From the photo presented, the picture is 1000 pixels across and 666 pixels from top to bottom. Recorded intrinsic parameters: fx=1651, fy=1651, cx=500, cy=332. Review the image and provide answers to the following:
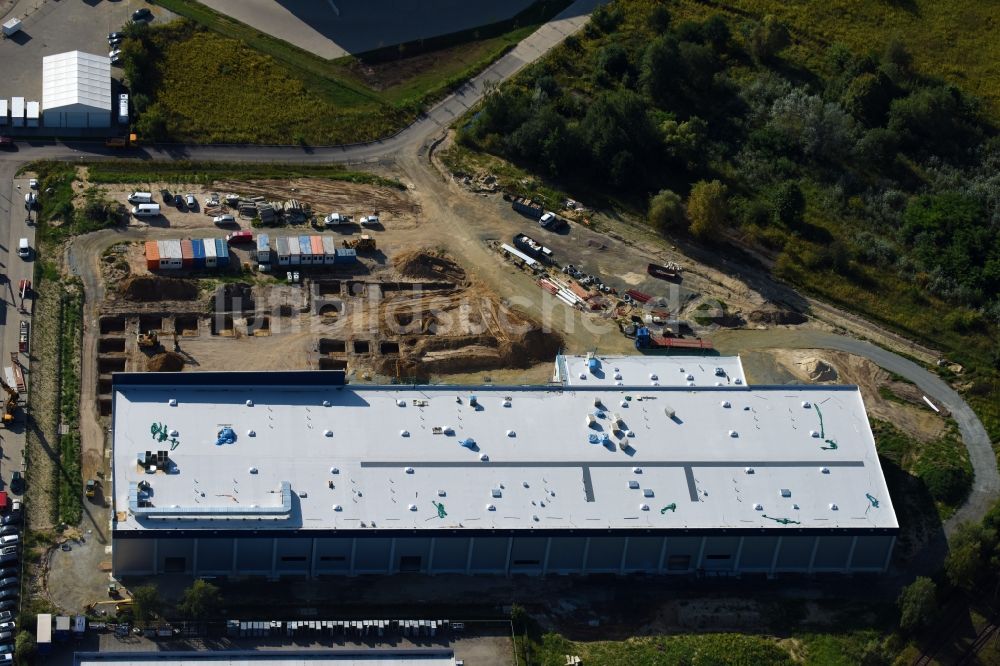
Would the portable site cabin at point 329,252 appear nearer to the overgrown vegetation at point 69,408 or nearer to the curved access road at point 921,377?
the overgrown vegetation at point 69,408

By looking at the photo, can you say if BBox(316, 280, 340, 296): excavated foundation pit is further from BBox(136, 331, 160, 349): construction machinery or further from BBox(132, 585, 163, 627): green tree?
BBox(132, 585, 163, 627): green tree

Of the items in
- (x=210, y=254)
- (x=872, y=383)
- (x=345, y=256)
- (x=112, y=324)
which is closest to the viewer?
(x=112, y=324)

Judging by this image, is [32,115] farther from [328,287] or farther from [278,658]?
[278,658]

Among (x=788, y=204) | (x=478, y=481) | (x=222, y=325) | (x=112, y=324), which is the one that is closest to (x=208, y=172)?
(x=222, y=325)

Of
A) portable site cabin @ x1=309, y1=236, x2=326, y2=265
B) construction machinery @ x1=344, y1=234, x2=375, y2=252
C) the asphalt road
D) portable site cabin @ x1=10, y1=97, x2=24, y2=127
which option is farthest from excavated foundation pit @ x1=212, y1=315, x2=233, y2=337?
portable site cabin @ x1=10, y1=97, x2=24, y2=127

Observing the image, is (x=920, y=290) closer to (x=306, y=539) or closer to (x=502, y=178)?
(x=502, y=178)

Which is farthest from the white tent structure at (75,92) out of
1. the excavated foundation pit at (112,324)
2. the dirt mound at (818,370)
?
the dirt mound at (818,370)
